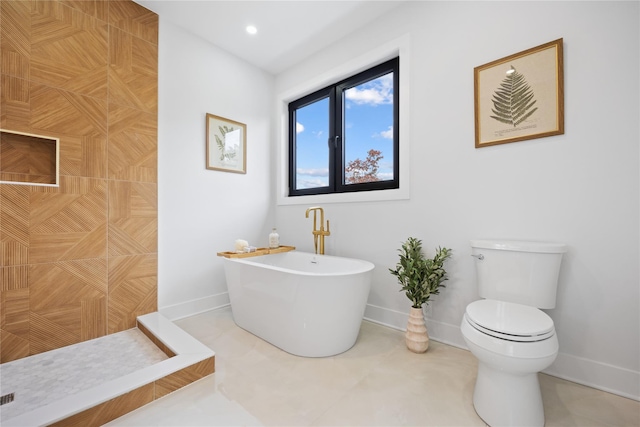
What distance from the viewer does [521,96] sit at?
1.68 metres

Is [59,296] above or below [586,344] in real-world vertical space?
above

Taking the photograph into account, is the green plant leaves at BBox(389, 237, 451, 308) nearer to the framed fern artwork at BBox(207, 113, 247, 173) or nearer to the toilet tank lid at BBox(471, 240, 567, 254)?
the toilet tank lid at BBox(471, 240, 567, 254)

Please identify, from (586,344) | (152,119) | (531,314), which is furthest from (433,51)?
(152,119)

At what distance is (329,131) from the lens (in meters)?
2.88

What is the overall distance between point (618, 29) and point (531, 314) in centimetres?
154

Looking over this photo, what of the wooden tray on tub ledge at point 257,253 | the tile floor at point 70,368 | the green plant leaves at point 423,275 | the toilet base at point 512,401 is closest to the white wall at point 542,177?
the green plant leaves at point 423,275

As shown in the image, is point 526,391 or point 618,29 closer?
point 526,391

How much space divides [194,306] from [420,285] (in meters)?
2.01

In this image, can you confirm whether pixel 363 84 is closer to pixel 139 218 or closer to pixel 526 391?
pixel 139 218

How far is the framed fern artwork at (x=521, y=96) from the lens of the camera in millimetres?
1569

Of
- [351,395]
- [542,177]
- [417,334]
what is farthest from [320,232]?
[542,177]

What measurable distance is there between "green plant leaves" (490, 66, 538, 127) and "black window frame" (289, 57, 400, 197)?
76cm

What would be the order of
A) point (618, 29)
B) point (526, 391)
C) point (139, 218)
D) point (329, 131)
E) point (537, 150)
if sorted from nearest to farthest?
point (526, 391)
point (618, 29)
point (537, 150)
point (139, 218)
point (329, 131)

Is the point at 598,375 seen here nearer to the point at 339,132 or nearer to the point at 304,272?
the point at 304,272
